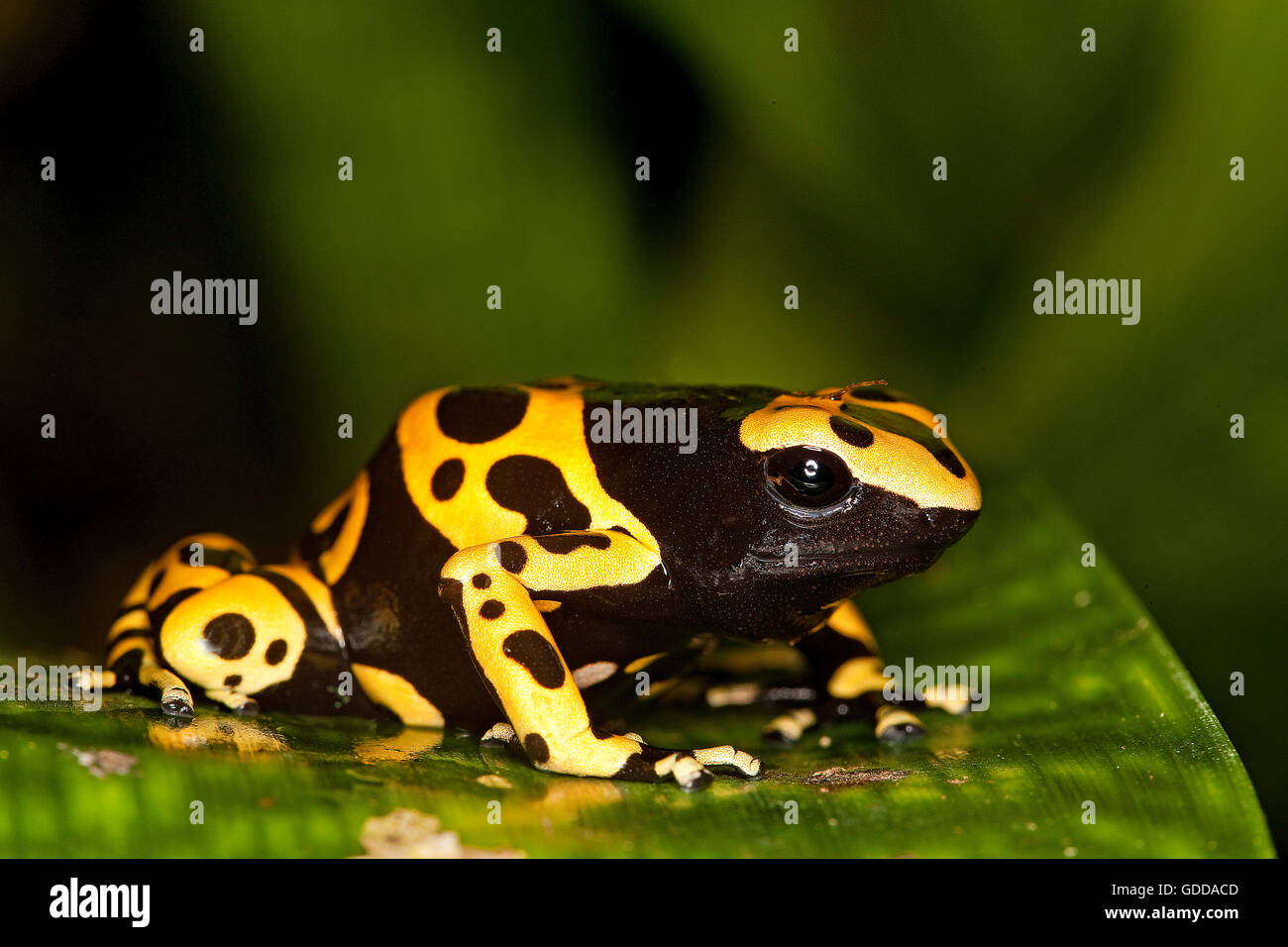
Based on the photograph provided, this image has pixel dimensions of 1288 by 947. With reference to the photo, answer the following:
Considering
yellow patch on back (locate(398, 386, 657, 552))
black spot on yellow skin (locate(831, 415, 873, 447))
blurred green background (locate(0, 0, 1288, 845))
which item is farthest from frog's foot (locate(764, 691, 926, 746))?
blurred green background (locate(0, 0, 1288, 845))

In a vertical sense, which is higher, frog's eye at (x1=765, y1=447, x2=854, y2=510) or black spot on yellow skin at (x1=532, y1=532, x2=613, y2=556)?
frog's eye at (x1=765, y1=447, x2=854, y2=510)

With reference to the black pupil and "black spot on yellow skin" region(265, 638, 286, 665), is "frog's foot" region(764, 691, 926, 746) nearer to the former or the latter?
the black pupil

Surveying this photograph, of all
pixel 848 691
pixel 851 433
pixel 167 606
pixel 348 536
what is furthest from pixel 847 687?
pixel 167 606

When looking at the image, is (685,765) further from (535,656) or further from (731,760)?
(535,656)

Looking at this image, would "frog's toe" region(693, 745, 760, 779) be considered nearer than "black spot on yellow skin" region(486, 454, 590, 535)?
Yes

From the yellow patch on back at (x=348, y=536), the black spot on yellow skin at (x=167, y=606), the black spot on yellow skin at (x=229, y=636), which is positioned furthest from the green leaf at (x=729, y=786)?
the yellow patch on back at (x=348, y=536)

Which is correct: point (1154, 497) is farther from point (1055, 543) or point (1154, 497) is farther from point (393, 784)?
Result: point (393, 784)

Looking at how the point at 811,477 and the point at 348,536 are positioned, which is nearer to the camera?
the point at 811,477
